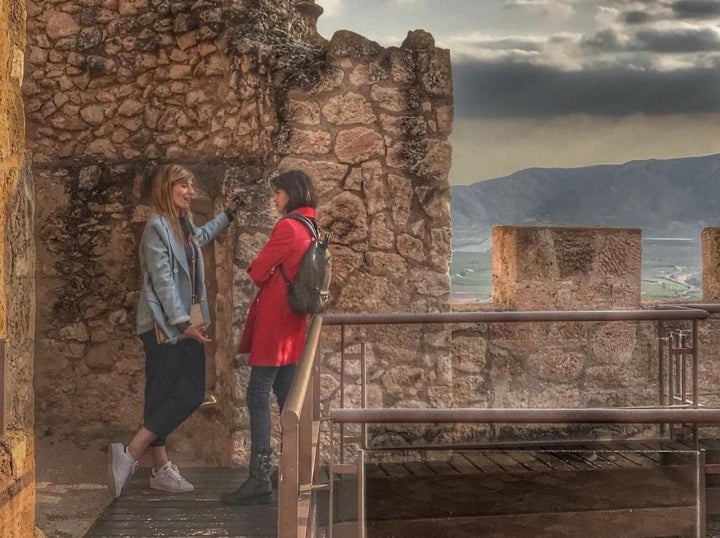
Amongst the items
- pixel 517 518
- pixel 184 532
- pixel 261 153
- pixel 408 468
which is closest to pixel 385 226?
pixel 261 153

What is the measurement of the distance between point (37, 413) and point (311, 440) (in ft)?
10.6

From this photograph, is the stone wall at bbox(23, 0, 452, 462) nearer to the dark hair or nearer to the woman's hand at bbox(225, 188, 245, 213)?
the woman's hand at bbox(225, 188, 245, 213)

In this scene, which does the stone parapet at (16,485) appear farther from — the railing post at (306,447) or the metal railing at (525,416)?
the railing post at (306,447)

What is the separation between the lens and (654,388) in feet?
22.9

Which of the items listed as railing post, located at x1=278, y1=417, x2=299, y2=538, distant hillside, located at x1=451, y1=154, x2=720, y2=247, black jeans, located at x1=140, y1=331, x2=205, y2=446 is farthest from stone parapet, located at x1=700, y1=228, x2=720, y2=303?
distant hillside, located at x1=451, y1=154, x2=720, y2=247

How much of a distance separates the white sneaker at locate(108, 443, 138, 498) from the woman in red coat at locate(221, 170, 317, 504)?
518mm

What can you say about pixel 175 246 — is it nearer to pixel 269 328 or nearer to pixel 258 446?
pixel 269 328

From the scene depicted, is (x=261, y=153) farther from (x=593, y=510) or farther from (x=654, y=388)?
(x=654, y=388)

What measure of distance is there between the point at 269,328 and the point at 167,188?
3.00ft

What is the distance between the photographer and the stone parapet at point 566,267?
657 cm

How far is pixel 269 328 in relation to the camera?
4617 millimetres

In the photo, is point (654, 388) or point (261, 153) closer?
point (261, 153)

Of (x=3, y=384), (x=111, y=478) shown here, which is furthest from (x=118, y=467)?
(x=3, y=384)

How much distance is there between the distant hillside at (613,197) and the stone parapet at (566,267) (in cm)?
5144
